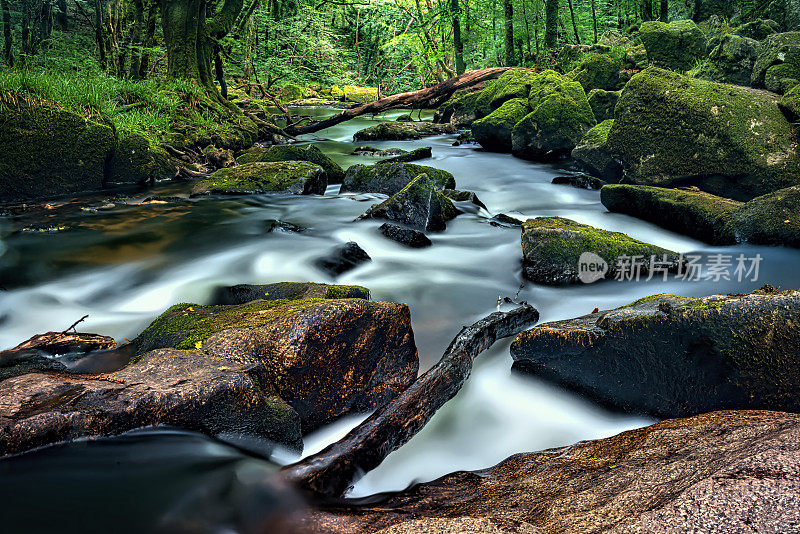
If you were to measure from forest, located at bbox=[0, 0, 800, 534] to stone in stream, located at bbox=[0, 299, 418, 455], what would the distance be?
18mm

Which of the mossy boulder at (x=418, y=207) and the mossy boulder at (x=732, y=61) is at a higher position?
the mossy boulder at (x=732, y=61)

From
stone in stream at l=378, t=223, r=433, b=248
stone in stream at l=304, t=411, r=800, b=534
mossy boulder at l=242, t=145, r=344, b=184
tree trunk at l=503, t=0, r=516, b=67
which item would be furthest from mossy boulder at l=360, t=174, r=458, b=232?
tree trunk at l=503, t=0, r=516, b=67

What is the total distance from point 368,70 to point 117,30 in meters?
31.3

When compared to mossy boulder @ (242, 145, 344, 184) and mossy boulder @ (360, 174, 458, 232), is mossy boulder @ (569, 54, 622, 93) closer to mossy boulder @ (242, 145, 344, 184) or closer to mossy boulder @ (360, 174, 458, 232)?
mossy boulder @ (242, 145, 344, 184)

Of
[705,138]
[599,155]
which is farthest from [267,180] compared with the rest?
[705,138]

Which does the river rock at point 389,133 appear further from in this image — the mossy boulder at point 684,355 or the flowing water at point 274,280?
the mossy boulder at point 684,355

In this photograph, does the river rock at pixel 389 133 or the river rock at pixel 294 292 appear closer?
the river rock at pixel 294 292

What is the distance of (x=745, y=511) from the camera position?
1.41 meters

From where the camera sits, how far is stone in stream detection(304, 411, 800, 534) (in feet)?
4.76

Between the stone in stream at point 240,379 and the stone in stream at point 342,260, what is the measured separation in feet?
6.91

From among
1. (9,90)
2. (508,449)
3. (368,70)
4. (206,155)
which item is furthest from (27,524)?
(368,70)

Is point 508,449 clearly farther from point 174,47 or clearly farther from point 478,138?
point 174,47

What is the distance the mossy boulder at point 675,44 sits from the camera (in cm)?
1373

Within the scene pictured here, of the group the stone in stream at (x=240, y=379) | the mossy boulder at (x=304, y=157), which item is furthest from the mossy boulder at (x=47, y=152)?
the stone in stream at (x=240, y=379)
